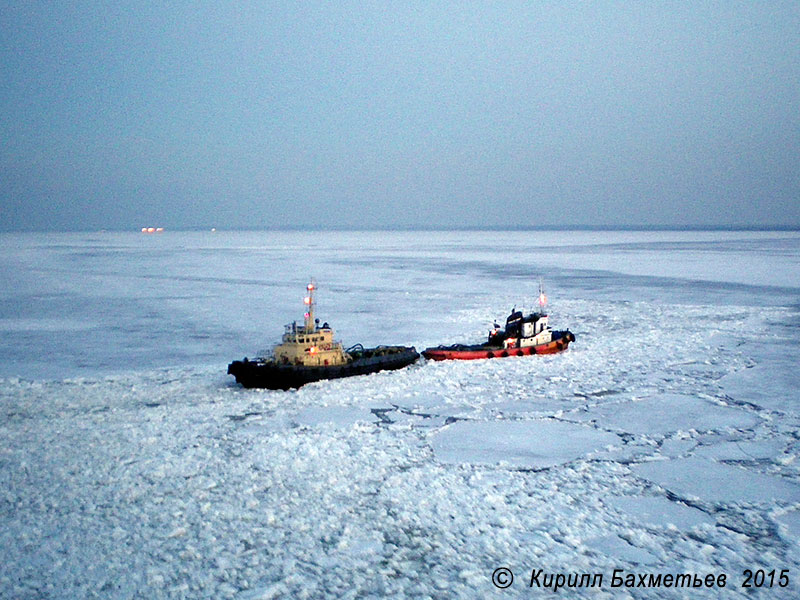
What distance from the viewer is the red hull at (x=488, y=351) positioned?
56.9 feet

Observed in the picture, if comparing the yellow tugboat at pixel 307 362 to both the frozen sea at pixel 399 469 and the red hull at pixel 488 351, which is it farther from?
the red hull at pixel 488 351

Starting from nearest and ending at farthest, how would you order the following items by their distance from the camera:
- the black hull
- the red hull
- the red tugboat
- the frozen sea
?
the frozen sea, the black hull, the red hull, the red tugboat

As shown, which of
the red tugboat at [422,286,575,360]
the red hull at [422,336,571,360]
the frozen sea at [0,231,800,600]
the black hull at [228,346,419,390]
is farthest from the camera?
the red tugboat at [422,286,575,360]

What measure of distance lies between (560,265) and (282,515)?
4796 centimetres

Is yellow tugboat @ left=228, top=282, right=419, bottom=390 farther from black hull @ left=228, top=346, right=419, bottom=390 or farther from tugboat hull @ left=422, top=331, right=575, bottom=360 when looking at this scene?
tugboat hull @ left=422, top=331, right=575, bottom=360

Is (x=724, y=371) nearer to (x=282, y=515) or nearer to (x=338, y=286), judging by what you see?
(x=282, y=515)

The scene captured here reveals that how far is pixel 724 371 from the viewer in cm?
1541

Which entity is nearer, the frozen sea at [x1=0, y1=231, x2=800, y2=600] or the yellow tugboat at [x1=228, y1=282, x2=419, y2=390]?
the frozen sea at [x1=0, y1=231, x2=800, y2=600]

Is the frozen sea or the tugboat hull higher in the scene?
the tugboat hull

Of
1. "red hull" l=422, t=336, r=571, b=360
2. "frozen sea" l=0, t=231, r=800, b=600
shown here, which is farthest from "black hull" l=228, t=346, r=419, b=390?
"red hull" l=422, t=336, r=571, b=360

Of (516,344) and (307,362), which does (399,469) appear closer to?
(307,362)

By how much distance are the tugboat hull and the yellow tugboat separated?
0.97m

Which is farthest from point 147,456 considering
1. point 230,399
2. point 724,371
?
point 724,371

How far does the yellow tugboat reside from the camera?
47.1ft
